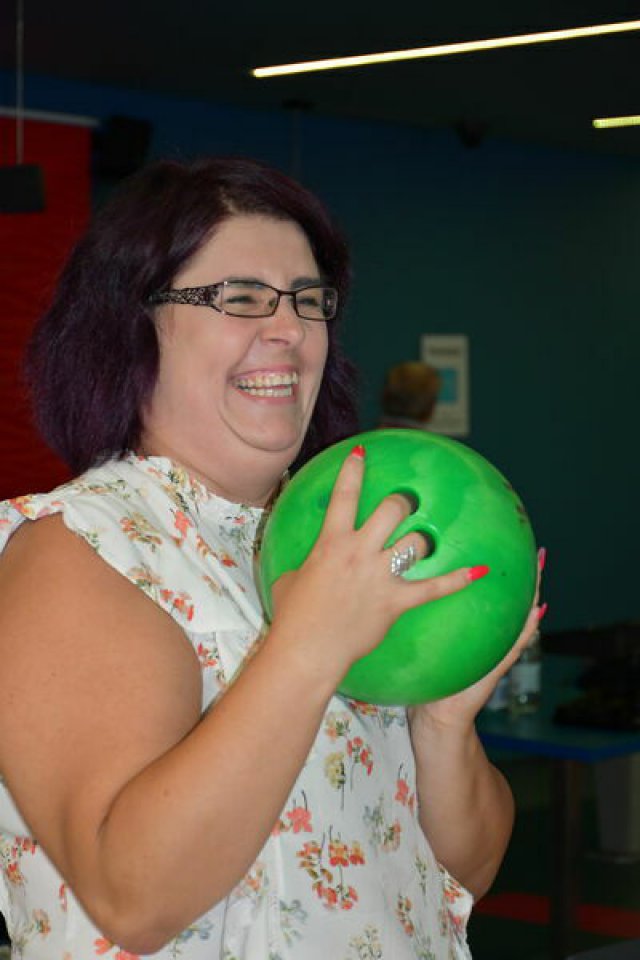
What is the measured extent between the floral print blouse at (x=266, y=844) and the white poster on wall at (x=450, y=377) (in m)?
6.55

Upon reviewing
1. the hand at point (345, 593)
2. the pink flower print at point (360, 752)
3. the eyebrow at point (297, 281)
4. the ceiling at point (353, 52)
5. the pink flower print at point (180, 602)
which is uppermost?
the ceiling at point (353, 52)

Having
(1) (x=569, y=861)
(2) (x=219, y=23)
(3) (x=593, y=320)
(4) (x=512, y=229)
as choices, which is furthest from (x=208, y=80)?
(1) (x=569, y=861)

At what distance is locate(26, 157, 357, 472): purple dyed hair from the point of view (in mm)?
1648

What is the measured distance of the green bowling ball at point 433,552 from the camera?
1.43 m

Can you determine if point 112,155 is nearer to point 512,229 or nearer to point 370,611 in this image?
point 512,229

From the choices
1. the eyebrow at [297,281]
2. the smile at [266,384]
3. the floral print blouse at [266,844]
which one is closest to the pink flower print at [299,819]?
the floral print blouse at [266,844]

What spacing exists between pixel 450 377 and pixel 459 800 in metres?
6.65

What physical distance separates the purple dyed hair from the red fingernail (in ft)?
1.57

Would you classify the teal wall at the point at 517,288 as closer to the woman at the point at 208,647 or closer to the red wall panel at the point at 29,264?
the red wall panel at the point at 29,264

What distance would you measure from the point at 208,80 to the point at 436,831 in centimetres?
564

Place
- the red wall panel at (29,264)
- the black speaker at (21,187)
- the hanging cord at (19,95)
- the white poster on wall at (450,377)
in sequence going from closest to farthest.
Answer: the black speaker at (21,187)
the hanging cord at (19,95)
the red wall panel at (29,264)
the white poster on wall at (450,377)

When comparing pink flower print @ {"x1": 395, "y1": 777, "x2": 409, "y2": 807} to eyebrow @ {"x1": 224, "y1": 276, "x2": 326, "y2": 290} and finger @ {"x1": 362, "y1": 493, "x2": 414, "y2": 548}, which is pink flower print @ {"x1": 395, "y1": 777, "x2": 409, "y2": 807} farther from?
eyebrow @ {"x1": 224, "y1": 276, "x2": 326, "y2": 290}

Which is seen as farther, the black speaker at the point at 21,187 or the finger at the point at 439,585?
the black speaker at the point at 21,187

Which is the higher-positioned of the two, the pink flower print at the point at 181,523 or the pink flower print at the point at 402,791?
the pink flower print at the point at 181,523
